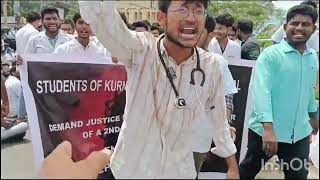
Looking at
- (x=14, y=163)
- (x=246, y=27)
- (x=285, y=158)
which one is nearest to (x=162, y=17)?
(x=14, y=163)

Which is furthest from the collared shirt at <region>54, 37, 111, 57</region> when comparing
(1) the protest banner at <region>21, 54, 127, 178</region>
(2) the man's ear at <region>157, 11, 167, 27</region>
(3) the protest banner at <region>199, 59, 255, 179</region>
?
(2) the man's ear at <region>157, 11, 167, 27</region>

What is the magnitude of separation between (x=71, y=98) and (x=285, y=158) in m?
1.50

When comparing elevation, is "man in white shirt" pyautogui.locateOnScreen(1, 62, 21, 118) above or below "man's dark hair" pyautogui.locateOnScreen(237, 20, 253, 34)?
below

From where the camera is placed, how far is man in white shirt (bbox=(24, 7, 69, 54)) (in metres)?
5.35

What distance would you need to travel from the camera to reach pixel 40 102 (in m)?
3.21

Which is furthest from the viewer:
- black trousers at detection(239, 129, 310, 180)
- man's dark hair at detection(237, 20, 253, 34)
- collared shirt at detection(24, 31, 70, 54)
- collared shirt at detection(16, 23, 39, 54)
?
man's dark hair at detection(237, 20, 253, 34)

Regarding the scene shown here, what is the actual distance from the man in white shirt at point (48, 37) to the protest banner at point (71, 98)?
190 centimetres

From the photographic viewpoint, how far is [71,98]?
3312mm

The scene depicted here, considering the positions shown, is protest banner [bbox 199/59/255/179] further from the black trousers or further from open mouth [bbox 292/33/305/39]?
open mouth [bbox 292/33/305/39]

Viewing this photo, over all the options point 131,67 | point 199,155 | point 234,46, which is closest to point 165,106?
point 131,67

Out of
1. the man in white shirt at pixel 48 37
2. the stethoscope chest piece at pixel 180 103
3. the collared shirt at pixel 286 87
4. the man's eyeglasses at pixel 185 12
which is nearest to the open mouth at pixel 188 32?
the man's eyeglasses at pixel 185 12

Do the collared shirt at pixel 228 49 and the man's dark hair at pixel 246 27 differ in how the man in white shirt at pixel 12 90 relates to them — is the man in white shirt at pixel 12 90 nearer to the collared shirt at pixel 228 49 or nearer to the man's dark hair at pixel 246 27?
the collared shirt at pixel 228 49

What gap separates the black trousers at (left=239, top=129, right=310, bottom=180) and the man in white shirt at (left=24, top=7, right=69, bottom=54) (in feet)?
7.76

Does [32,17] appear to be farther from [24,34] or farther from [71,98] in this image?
[71,98]
